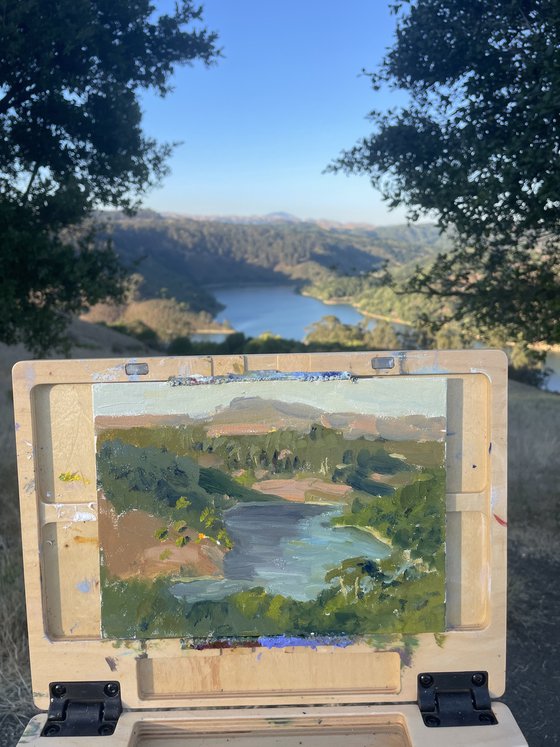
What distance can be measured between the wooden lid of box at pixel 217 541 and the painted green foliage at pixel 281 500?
4 centimetres

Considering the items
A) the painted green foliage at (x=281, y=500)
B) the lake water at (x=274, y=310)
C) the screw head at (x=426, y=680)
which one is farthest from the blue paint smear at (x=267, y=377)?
the lake water at (x=274, y=310)

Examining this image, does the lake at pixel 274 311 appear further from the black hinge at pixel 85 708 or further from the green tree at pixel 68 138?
the black hinge at pixel 85 708

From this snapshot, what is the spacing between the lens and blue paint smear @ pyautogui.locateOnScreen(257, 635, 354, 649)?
232cm

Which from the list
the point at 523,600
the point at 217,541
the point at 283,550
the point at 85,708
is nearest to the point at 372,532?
the point at 283,550

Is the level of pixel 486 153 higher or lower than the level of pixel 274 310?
higher

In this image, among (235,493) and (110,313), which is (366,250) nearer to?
(110,313)

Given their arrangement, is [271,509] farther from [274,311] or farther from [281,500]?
[274,311]

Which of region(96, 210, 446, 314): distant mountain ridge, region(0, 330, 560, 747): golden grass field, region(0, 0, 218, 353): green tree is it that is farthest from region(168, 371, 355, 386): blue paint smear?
region(96, 210, 446, 314): distant mountain ridge

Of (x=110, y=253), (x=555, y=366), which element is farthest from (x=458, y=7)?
(x=555, y=366)

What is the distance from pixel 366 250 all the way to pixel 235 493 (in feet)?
236

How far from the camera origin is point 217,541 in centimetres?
234

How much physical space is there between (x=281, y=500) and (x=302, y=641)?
545 mm

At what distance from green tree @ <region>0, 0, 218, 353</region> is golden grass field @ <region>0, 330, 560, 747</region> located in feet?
8.02

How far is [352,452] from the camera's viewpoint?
234 cm
